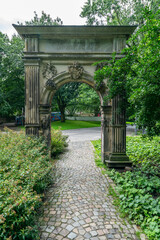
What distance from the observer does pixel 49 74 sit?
6664 mm

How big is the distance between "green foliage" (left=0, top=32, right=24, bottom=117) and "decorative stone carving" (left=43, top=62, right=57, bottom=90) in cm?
1497

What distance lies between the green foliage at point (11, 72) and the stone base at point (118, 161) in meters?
17.1

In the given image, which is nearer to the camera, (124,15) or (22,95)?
(124,15)

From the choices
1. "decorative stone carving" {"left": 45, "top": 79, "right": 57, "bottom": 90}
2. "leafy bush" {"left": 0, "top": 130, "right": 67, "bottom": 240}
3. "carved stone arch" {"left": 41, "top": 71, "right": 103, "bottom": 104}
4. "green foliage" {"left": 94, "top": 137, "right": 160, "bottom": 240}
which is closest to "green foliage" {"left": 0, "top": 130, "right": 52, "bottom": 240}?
"leafy bush" {"left": 0, "top": 130, "right": 67, "bottom": 240}

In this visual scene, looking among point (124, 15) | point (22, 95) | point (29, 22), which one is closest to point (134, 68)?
point (124, 15)

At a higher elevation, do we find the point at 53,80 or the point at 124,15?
the point at 124,15

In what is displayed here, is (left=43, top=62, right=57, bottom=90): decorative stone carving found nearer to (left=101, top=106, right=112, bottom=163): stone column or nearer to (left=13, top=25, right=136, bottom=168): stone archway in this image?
(left=13, top=25, right=136, bottom=168): stone archway

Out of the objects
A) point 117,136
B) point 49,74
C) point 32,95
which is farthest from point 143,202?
point 49,74

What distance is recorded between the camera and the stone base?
632cm

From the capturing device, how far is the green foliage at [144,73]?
391cm

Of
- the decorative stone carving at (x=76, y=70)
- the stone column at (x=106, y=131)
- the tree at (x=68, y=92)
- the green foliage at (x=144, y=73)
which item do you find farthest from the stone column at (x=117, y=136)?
the tree at (x=68, y=92)

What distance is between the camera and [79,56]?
6.48 m

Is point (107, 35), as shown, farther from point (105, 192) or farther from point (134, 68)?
point (105, 192)

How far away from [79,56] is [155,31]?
131 inches
